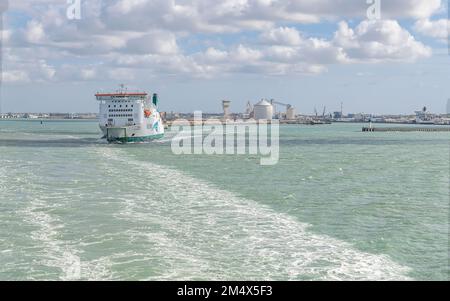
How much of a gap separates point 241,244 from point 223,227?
8.14 ft

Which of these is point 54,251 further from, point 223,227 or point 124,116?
point 124,116

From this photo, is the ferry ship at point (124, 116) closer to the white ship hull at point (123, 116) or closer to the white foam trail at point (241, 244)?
the white ship hull at point (123, 116)

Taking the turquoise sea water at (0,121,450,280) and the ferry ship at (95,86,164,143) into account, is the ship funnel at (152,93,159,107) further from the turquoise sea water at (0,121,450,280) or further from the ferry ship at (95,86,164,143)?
the turquoise sea water at (0,121,450,280)

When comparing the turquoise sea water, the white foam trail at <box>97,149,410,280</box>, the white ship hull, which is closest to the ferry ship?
the white ship hull

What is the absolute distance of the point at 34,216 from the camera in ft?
67.6

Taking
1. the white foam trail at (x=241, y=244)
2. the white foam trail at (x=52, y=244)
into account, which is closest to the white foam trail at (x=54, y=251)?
the white foam trail at (x=52, y=244)

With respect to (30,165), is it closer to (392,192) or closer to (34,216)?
(34,216)

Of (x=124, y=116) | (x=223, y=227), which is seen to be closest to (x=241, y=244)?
(x=223, y=227)

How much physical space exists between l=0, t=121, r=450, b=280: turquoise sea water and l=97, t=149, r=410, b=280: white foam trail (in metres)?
0.04

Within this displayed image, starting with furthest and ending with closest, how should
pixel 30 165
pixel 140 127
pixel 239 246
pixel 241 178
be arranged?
pixel 140 127 → pixel 30 165 → pixel 241 178 → pixel 239 246

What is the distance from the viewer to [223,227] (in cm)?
1892

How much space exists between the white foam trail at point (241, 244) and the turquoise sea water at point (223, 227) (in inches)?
1.5
